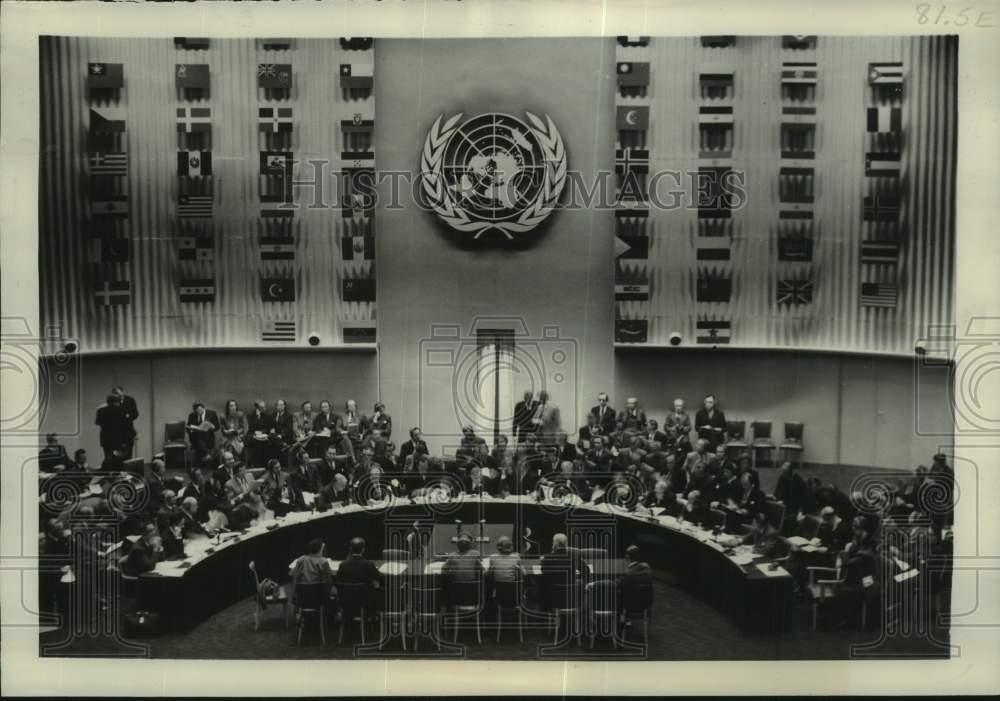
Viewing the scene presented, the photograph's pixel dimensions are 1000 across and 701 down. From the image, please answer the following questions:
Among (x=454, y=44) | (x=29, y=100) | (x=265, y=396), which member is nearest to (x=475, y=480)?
(x=265, y=396)

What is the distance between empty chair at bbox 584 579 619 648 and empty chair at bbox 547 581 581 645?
0.11 metres

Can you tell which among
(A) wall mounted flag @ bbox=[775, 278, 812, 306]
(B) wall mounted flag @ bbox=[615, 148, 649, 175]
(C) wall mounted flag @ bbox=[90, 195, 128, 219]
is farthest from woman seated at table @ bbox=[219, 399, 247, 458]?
(A) wall mounted flag @ bbox=[775, 278, 812, 306]

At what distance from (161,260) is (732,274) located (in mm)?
5459

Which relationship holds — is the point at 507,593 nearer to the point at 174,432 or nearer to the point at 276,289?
the point at 174,432

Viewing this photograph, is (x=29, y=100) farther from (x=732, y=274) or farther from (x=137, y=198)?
(x=732, y=274)

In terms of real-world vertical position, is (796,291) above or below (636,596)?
above

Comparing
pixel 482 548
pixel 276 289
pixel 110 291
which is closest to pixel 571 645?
pixel 482 548

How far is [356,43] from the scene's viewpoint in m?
6.70

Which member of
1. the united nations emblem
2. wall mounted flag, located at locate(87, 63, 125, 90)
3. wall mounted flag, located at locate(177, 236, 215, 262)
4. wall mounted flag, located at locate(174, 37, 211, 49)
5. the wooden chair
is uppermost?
wall mounted flag, located at locate(174, 37, 211, 49)

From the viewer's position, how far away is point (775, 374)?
6898 millimetres

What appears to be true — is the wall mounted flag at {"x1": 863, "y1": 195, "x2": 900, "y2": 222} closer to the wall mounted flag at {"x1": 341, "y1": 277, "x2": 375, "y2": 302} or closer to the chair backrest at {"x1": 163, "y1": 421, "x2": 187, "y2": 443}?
the wall mounted flag at {"x1": 341, "y1": 277, "x2": 375, "y2": 302}

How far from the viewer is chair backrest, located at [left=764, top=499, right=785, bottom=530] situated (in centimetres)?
679

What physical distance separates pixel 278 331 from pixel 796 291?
197 inches
